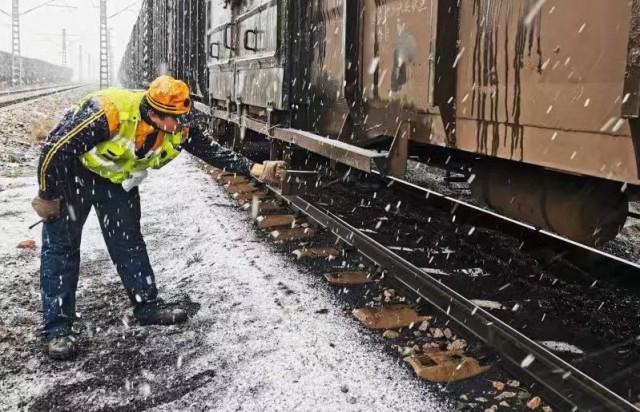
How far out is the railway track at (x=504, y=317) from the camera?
245cm

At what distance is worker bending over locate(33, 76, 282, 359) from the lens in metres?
3.14

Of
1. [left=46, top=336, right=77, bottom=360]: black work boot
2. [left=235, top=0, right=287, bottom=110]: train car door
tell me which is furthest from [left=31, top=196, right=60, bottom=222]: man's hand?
[left=235, top=0, right=287, bottom=110]: train car door

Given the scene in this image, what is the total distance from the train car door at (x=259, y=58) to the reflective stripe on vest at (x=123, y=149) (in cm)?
244

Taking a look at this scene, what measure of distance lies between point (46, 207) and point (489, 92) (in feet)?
7.88

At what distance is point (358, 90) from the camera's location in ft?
15.6

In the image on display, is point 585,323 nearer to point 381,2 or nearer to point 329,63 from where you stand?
point 381,2

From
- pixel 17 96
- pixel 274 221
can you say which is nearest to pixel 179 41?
pixel 274 221

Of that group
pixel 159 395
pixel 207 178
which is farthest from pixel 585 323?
pixel 207 178

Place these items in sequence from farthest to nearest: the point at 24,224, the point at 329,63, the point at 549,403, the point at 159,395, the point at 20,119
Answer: the point at 20,119
the point at 24,224
the point at 329,63
the point at 159,395
the point at 549,403

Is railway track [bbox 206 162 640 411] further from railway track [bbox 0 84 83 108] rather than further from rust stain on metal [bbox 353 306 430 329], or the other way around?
railway track [bbox 0 84 83 108]

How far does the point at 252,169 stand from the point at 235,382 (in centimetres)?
149

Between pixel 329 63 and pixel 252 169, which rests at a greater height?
pixel 329 63

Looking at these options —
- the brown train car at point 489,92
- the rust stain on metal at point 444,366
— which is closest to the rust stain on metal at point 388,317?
the rust stain on metal at point 444,366

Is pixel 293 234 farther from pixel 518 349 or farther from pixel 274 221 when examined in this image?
pixel 518 349
